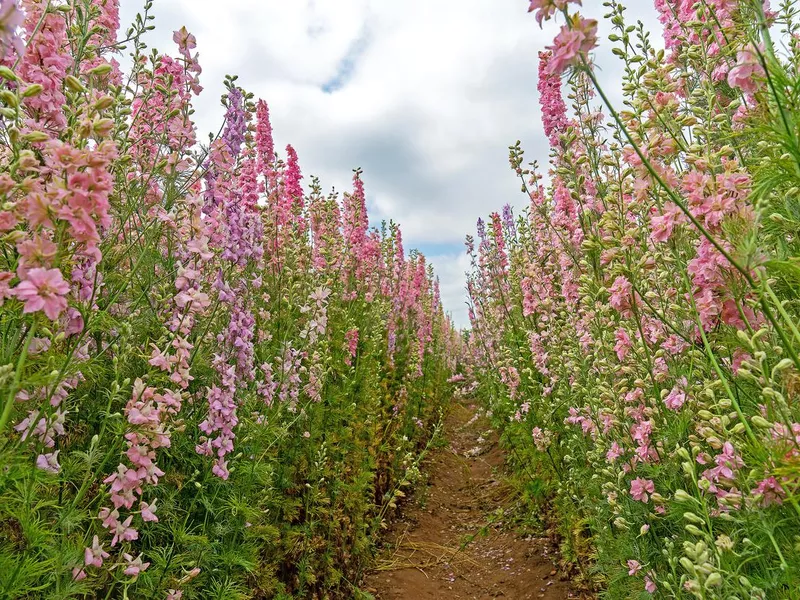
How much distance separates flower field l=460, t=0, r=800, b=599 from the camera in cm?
157

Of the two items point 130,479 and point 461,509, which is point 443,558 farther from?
point 130,479

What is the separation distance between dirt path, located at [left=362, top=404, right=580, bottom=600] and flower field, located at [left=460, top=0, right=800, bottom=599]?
0.99 meters

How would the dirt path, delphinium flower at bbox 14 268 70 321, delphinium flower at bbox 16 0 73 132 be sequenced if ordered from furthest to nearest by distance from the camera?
the dirt path
delphinium flower at bbox 16 0 73 132
delphinium flower at bbox 14 268 70 321

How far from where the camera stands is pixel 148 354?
2500 millimetres

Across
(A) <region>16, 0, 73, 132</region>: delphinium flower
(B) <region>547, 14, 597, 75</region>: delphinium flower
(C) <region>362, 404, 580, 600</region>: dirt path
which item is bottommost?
(C) <region>362, 404, 580, 600</region>: dirt path

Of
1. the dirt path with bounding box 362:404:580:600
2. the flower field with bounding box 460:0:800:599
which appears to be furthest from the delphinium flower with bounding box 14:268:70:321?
the dirt path with bounding box 362:404:580:600

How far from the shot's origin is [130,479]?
2131 mm

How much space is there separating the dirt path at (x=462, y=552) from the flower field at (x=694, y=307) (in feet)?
3.25

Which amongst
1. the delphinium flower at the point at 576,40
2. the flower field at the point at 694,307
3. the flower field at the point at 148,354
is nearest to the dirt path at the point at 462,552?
the flower field at the point at 148,354

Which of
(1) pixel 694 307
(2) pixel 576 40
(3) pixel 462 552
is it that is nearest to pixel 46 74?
(2) pixel 576 40

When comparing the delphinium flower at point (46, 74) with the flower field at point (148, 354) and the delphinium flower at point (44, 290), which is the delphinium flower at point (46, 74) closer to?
the flower field at point (148, 354)

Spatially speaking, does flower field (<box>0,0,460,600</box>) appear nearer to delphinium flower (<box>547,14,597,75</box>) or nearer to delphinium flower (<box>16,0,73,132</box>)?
delphinium flower (<box>16,0,73,132</box>)

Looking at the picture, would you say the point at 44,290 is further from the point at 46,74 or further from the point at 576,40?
the point at 576,40

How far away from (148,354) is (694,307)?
89.3 inches
